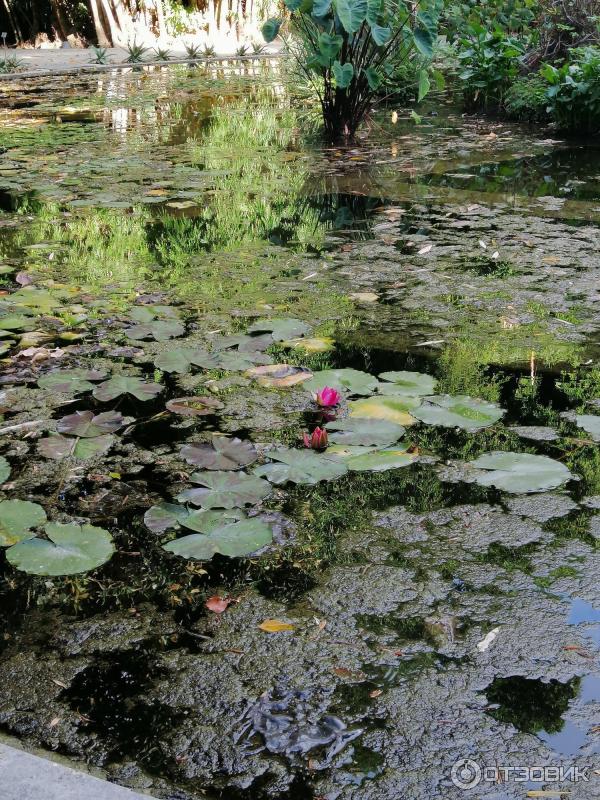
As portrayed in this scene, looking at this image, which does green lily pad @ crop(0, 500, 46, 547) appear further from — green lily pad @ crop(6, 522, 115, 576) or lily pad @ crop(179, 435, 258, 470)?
lily pad @ crop(179, 435, 258, 470)

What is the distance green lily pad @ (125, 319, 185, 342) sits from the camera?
3.00 metres

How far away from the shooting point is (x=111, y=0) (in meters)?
14.9

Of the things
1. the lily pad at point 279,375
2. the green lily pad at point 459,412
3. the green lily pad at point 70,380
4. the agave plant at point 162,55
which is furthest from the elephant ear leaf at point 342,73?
the agave plant at point 162,55

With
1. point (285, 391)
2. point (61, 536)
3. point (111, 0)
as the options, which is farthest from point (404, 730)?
point (111, 0)

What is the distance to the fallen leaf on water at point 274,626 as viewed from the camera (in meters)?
1.63

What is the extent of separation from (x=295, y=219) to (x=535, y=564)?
125 inches

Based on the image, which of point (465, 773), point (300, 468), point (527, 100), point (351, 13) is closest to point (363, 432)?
point (300, 468)

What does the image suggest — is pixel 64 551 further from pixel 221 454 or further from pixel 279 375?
pixel 279 375

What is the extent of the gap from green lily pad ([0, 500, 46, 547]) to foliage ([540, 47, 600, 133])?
6.23 m

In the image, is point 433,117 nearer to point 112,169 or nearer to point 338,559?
point 112,169

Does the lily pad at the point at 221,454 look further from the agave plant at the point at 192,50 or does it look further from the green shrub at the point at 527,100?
the agave plant at the point at 192,50

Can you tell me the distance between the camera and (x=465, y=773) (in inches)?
51.3

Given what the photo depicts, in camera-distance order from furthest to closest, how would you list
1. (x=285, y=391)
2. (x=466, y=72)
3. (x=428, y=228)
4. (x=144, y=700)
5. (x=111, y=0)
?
(x=111, y=0) < (x=466, y=72) < (x=428, y=228) < (x=285, y=391) < (x=144, y=700)

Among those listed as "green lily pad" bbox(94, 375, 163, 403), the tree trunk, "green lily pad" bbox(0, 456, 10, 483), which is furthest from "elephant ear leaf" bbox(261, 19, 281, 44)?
the tree trunk
